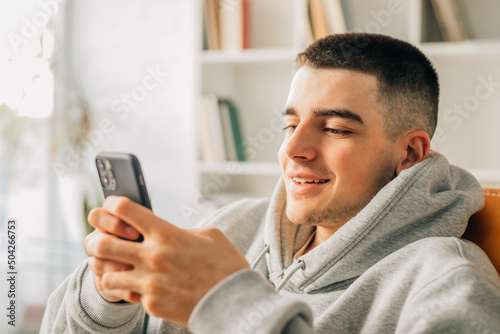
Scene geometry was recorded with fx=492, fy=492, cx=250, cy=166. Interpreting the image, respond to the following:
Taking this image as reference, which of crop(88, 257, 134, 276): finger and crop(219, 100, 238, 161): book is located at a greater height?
crop(88, 257, 134, 276): finger

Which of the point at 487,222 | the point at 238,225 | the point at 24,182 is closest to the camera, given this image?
the point at 487,222

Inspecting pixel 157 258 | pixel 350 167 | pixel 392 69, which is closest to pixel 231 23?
pixel 392 69

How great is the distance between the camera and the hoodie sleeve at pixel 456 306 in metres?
0.70

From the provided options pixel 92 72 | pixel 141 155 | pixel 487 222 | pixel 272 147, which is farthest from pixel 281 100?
pixel 487 222

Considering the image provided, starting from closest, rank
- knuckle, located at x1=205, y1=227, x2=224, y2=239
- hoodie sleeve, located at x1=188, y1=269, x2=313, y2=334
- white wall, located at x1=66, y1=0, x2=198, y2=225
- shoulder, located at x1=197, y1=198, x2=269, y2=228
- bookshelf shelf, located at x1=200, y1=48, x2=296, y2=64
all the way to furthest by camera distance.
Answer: hoodie sleeve, located at x1=188, y1=269, x2=313, y2=334, knuckle, located at x1=205, y1=227, x2=224, y2=239, shoulder, located at x1=197, y1=198, x2=269, y2=228, bookshelf shelf, located at x1=200, y1=48, x2=296, y2=64, white wall, located at x1=66, y1=0, x2=198, y2=225

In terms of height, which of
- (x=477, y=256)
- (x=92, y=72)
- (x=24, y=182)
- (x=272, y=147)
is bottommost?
(x=24, y=182)

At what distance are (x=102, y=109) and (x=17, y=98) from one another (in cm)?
47

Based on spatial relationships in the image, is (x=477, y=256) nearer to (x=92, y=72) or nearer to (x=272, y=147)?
(x=272, y=147)

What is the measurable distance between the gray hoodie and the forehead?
18 cm

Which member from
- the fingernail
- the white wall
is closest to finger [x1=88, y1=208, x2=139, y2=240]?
the fingernail

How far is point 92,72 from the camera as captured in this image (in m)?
3.05

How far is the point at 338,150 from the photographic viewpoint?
1042mm

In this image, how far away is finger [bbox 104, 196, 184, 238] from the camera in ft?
2.33

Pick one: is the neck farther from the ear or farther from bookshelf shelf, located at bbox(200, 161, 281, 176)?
bookshelf shelf, located at bbox(200, 161, 281, 176)
